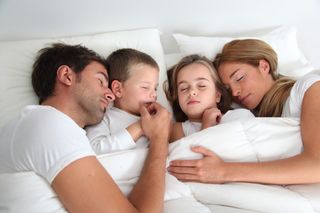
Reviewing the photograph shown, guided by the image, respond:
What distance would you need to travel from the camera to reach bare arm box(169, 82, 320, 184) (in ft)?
3.55

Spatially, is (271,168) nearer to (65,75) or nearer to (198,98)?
(198,98)

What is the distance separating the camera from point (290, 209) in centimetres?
100

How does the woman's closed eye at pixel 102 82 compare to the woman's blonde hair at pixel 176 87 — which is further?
the woman's blonde hair at pixel 176 87

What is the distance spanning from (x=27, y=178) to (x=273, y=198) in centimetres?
70

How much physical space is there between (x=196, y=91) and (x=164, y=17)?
1.81 feet

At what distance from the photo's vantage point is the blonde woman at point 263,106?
1093 millimetres

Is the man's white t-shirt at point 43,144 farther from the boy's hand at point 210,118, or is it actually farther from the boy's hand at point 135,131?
the boy's hand at point 210,118

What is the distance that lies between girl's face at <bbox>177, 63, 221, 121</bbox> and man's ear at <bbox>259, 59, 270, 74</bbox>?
0.72 feet

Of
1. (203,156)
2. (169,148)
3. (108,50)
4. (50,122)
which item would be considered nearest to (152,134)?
(169,148)

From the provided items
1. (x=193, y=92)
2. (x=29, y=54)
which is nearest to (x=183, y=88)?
(x=193, y=92)

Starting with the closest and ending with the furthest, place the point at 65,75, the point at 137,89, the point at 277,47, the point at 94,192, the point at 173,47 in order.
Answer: the point at 94,192, the point at 65,75, the point at 137,89, the point at 277,47, the point at 173,47

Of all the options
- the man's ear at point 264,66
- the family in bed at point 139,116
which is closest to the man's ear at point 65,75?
the family in bed at point 139,116

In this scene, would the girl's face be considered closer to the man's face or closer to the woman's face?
the woman's face

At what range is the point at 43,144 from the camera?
0.87 metres
